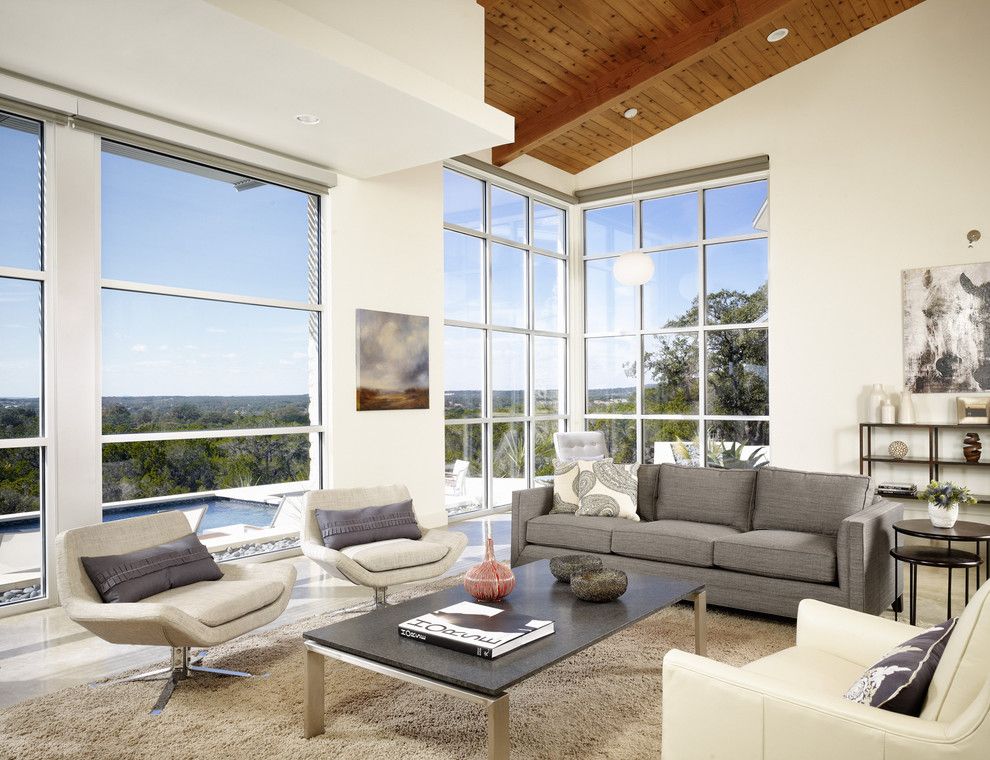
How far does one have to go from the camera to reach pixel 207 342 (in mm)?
5172

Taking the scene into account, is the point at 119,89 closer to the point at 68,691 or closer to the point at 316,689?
the point at 68,691

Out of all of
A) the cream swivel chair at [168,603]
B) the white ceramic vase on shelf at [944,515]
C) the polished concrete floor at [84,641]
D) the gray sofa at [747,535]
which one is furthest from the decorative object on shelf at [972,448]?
the cream swivel chair at [168,603]

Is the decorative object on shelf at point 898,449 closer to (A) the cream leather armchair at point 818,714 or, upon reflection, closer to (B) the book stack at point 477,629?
(A) the cream leather armchair at point 818,714

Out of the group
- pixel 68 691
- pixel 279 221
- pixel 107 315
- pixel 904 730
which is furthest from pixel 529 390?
pixel 904 730

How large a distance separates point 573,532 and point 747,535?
3.39 feet

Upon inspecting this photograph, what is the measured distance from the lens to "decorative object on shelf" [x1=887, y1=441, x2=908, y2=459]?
6441 mm

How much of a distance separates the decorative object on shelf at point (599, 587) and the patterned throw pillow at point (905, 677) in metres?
1.17

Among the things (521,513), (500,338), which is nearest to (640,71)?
(500,338)

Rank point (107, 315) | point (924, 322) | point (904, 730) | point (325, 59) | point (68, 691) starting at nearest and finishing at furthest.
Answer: point (904, 730) < point (68, 691) < point (325, 59) < point (107, 315) < point (924, 322)

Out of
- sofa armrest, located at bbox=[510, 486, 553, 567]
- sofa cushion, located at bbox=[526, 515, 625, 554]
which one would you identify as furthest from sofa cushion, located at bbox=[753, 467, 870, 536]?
sofa armrest, located at bbox=[510, 486, 553, 567]

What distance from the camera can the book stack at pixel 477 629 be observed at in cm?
240

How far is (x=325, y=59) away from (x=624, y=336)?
212 inches

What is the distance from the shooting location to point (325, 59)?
12.8ft

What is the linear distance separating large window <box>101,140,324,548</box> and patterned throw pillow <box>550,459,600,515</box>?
80.4 inches
